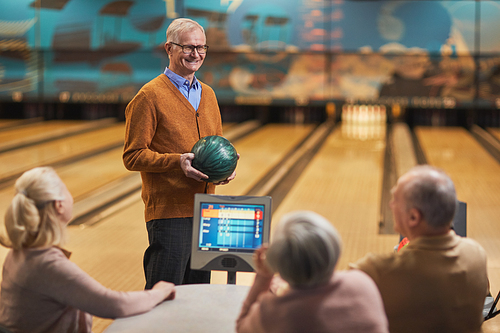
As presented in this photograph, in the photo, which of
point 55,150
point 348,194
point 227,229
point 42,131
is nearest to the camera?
point 227,229

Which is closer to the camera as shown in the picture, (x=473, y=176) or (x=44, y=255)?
(x=44, y=255)

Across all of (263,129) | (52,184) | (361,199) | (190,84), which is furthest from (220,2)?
(52,184)

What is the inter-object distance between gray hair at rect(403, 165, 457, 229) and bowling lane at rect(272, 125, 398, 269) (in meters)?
1.86

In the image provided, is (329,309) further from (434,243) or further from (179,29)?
(179,29)

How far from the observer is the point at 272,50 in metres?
8.47

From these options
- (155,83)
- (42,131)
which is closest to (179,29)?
(155,83)

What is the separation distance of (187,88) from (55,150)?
5073 mm

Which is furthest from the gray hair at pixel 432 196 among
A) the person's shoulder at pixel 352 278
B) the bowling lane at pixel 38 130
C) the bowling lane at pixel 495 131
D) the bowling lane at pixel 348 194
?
the bowling lane at pixel 495 131

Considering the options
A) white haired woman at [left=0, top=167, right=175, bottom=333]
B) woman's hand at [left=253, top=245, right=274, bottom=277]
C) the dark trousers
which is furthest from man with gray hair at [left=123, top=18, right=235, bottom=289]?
woman's hand at [left=253, top=245, right=274, bottom=277]

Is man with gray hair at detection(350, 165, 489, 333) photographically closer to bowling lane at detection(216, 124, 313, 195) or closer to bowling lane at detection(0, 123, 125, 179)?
bowling lane at detection(216, 124, 313, 195)

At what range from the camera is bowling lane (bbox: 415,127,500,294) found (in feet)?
11.3

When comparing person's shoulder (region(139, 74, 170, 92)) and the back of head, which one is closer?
the back of head

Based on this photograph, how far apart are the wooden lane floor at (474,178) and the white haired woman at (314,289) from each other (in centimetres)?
151

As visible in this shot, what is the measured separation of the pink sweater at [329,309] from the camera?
3.26 feet
